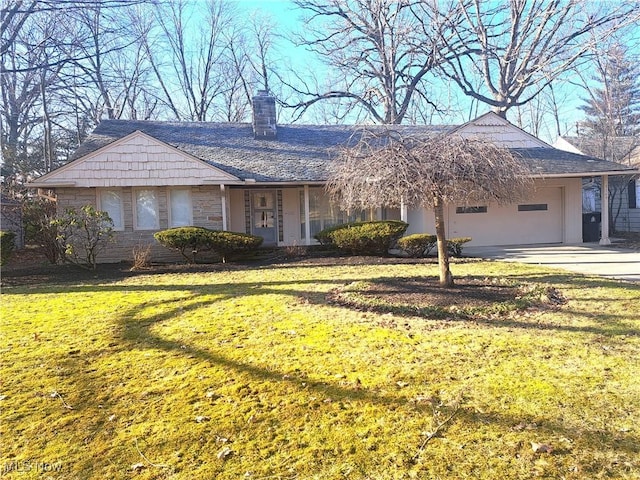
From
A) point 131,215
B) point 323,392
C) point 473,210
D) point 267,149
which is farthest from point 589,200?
point 323,392

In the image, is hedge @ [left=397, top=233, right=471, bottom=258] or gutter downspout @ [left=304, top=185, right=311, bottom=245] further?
gutter downspout @ [left=304, top=185, right=311, bottom=245]

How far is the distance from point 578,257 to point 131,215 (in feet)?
43.8

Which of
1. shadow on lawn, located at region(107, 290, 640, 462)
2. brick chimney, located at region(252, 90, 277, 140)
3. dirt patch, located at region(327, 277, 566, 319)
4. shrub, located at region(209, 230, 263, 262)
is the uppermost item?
brick chimney, located at region(252, 90, 277, 140)

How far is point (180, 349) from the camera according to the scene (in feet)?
14.1

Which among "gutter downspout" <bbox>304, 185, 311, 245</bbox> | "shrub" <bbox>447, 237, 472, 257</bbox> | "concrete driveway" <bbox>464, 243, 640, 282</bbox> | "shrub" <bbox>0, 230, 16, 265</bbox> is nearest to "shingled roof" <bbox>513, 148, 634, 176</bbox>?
"concrete driveway" <bbox>464, 243, 640, 282</bbox>

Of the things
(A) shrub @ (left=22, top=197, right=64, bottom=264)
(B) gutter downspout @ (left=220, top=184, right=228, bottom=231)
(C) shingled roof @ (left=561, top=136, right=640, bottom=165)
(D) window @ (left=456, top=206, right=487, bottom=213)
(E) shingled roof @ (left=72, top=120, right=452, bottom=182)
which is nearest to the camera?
(A) shrub @ (left=22, top=197, right=64, bottom=264)

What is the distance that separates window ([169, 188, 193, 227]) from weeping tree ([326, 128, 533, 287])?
789 cm

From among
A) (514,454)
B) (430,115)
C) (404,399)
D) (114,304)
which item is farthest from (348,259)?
(430,115)

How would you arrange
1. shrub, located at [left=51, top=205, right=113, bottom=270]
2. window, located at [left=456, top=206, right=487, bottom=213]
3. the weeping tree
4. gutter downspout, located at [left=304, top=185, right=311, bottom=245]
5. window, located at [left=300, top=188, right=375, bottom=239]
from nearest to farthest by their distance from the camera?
the weeping tree
shrub, located at [left=51, top=205, right=113, bottom=270]
gutter downspout, located at [left=304, top=185, right=311, bottom=245]
window, located at [left=456, top=206, right=487, bottom=213]
window, located at [left=300, top=188, right=375, bottom=239]

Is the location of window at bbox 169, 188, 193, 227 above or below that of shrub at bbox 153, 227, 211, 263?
above

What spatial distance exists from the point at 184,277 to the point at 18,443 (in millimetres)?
6931

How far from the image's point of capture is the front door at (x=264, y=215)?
1486 cm

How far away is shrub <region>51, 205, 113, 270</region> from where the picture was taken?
10.1m

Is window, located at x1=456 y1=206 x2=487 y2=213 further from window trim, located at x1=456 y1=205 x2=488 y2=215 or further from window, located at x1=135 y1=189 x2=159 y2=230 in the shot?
window, located at x1=135 y1=189 x2=159 y2=230
